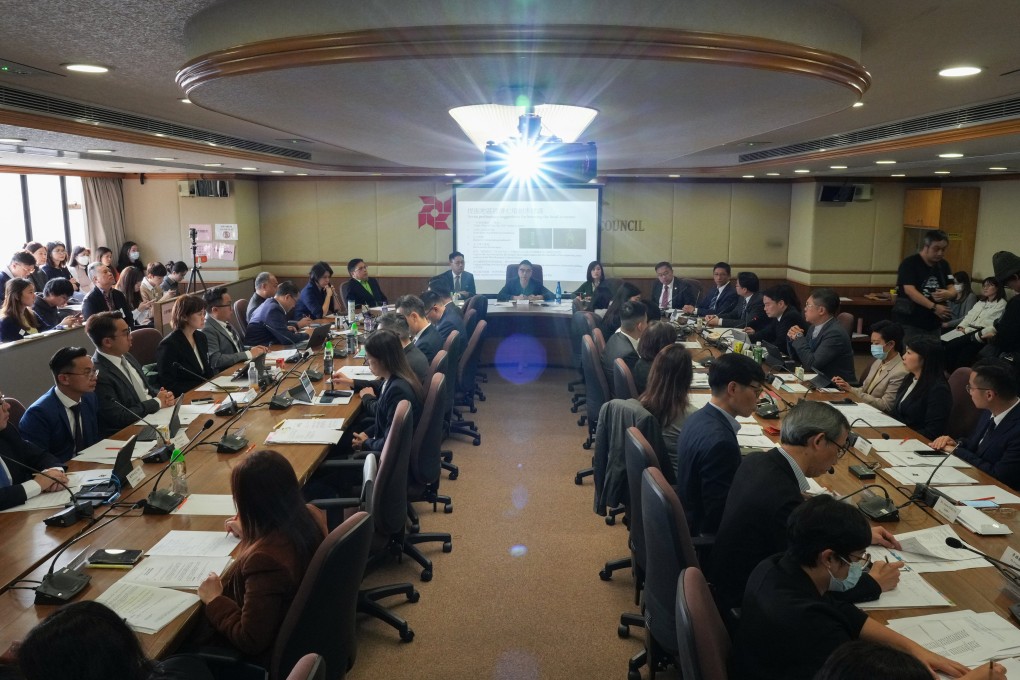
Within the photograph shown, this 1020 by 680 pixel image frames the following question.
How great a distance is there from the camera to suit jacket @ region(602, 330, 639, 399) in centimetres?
530

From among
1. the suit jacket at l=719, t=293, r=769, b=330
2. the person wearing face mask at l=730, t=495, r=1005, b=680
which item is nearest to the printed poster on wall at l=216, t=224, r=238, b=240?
the suit jacket at l=719, t=293, r=769, b=330

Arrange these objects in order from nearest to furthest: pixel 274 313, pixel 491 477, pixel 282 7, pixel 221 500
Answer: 1. pixel 282 7
2. pixel 221 500
3. pixel 491 477
4. pixel 274 313

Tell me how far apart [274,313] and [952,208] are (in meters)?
8.71

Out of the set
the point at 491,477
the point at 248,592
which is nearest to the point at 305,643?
the point at 248,592

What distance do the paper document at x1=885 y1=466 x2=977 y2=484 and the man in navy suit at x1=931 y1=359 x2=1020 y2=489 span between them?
0.19 m

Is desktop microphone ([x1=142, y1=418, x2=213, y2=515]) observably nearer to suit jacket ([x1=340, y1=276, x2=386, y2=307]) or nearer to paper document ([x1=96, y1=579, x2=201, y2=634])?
paper document ([x1=96, y1=579, x2=201, y2=634])

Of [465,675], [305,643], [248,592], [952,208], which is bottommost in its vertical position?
[465,675]

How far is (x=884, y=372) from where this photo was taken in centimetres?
484

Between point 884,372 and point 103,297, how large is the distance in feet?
23.1

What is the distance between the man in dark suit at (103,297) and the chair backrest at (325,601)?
6155 mm

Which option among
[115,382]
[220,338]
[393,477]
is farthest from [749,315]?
[115,382]

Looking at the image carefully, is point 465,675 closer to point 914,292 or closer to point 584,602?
point 584,602

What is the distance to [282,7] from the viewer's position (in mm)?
2543

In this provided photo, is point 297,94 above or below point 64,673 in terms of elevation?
above
